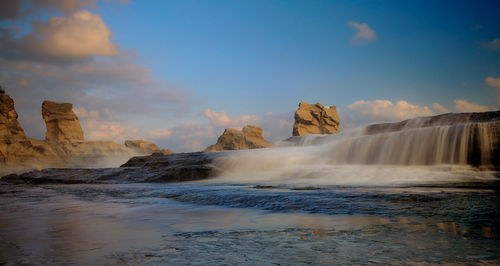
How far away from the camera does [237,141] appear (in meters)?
53.2

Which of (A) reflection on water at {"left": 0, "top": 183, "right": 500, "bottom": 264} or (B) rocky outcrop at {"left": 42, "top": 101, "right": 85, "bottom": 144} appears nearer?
(A) reflection on water at {"left": 0, "top": 183, "right": 500, "bottom": 264}

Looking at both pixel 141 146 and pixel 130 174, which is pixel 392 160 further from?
pixel 141 146

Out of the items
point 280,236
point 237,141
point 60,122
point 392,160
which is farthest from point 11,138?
point 280,236

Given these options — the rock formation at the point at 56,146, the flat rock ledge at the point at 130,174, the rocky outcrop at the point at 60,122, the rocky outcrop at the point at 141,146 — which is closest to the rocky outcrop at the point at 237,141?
the rock formation at the point at 56,146

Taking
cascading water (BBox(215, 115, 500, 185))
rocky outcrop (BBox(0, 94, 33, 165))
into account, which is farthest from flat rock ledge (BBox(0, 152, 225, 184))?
rocky outcrop (BBox(0, 94, 33, 165))

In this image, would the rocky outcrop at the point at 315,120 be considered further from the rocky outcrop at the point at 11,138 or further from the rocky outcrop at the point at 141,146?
the rocky outcrop at the point at 141,146

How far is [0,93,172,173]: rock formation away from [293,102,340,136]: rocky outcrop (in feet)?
84.2

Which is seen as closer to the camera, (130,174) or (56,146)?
(130,174)

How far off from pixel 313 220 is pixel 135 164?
13.9 metres

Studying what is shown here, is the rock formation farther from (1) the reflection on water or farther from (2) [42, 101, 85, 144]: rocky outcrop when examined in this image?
(1) the reflection on water

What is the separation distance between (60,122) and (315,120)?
5787cm

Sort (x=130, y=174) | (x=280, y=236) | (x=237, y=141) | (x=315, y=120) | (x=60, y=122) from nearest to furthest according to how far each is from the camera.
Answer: (x=280, y=236) < (x=130, y=174) < (x=237, y=141) < (x=315, y=120) < (x=60, y=122)

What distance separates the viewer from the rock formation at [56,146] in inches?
2125

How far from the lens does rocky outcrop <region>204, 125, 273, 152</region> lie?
5319cm
